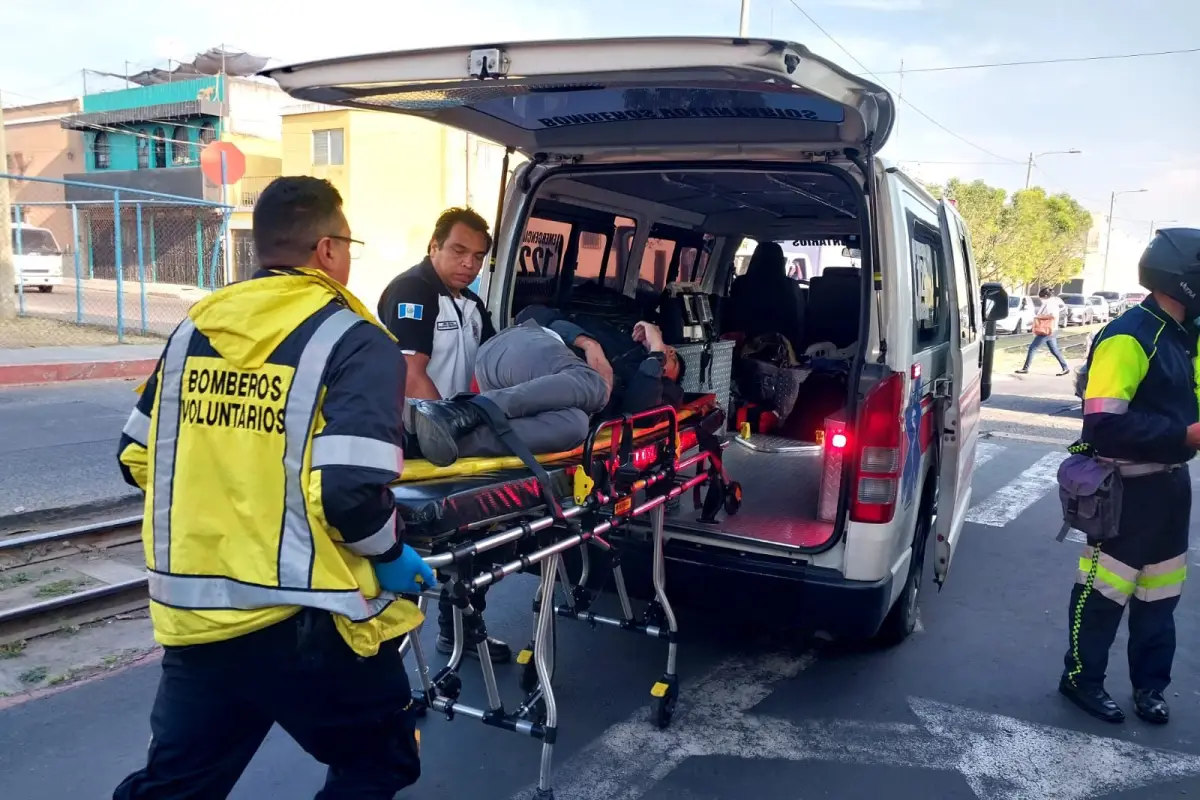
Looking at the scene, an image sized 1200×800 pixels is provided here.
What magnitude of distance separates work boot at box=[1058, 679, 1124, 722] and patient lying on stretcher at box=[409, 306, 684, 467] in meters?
2.17

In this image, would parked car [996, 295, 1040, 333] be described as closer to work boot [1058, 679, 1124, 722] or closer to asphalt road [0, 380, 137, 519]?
asphalt road [0, 380, 137, 519]

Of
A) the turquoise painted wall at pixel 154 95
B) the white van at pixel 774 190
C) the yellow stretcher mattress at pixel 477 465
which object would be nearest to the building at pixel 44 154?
the turquoise painted wall at pixel 154 95

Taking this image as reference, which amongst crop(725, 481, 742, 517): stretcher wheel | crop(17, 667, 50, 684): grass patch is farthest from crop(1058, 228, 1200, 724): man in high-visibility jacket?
→ crop(17, 667, 50, 684): grass patch

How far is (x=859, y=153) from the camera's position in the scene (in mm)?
3617

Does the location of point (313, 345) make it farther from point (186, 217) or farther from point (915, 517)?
point (186, 217)

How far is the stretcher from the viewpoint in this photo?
8.35 feet

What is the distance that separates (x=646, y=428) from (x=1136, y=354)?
2.00m

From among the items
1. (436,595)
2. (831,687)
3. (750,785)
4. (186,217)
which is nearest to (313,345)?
(436,595)

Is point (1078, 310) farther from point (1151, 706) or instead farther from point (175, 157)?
point (1151, 706)

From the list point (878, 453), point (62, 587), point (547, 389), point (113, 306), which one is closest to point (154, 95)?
point (113, 306)

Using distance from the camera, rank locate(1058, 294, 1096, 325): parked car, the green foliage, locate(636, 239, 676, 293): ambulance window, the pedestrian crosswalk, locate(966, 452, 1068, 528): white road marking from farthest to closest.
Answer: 1. locate(1058, 294, 1096, 325): parked car
2. the green foliage
3. the pedestrian crosswalk
4. locate(966, 452, 1068, 528): white road marking
5. locate(636, 239, 676, 293): ambulance window

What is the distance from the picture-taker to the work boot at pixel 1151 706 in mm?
3822

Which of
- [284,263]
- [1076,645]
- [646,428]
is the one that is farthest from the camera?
[1076,645]

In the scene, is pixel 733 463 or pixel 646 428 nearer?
pixel 646 428
